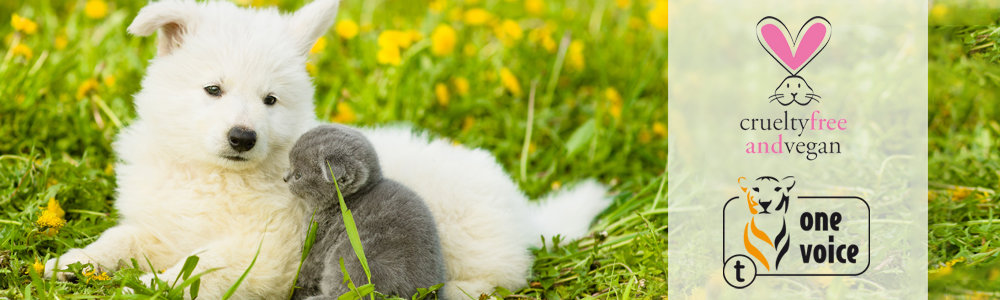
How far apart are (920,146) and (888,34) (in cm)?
101

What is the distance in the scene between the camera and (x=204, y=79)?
7.59ft

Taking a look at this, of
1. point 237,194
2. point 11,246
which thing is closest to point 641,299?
point 237,194

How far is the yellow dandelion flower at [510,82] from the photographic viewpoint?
4.55 metres

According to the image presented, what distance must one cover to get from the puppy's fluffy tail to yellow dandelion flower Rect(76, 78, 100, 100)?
2689 mm

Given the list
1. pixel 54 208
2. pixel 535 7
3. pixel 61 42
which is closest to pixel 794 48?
pixel 54 208

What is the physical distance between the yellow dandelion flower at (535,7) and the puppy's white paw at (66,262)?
4428 mm

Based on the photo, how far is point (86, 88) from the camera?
12.2ft

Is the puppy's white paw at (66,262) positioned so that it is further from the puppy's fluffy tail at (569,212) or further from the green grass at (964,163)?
the green grass at (964,163)

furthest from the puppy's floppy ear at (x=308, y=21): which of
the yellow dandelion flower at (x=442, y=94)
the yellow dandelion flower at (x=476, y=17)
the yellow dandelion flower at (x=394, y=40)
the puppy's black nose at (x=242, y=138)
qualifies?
the yellow dandelion flower at (x=476, y=17)

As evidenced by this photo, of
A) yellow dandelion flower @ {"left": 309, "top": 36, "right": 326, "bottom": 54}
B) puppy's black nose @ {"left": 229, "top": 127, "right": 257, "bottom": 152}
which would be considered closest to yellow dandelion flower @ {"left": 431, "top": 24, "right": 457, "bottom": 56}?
yellow dandelion flower @ {"left": 309, "top": 36, "right": 326, "bottom": 54}

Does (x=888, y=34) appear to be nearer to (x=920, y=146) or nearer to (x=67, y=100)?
(x=920, y=146)

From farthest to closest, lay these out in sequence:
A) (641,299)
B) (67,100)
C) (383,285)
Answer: (67,100) → (641,299) → (383,285)

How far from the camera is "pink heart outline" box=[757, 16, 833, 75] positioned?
2.75 metres

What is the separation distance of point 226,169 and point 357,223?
0.56 meters
